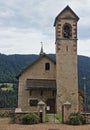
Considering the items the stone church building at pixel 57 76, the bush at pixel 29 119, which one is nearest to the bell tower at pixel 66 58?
the stone church building at pixel 57 76

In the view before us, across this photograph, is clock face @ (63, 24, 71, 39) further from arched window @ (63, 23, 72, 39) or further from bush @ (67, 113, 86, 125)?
bush @ (67, 113, 86, 125)

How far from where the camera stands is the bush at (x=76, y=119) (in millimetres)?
29556

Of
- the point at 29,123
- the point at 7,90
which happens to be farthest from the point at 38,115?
Answer: the point at 7,90

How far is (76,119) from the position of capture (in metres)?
29.7

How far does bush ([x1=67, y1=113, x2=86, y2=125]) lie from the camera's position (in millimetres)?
29556

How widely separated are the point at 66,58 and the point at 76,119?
1554 centimetres

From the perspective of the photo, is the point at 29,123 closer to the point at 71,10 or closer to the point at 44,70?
the point at 44,70

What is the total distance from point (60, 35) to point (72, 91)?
25.3 feet

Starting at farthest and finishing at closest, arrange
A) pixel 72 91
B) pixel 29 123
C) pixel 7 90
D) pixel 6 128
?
pixel 7 90 < pixel 72 91 < pixel 29 123 < pixel 6 128

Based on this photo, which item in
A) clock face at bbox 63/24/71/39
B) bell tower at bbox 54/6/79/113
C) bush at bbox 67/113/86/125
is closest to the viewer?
bush at bbox 67/113/86/125

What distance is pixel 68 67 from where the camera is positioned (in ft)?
144

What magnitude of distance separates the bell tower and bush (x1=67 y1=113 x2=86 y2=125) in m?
12.3

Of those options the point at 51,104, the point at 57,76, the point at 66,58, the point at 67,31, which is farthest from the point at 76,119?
the point at 67,31

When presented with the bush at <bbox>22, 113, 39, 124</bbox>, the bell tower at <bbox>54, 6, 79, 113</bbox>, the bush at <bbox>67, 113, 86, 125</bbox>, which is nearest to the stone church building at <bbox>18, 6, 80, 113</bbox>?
the bell tower at <bbox>54, 6, 79, 113</bbox>
